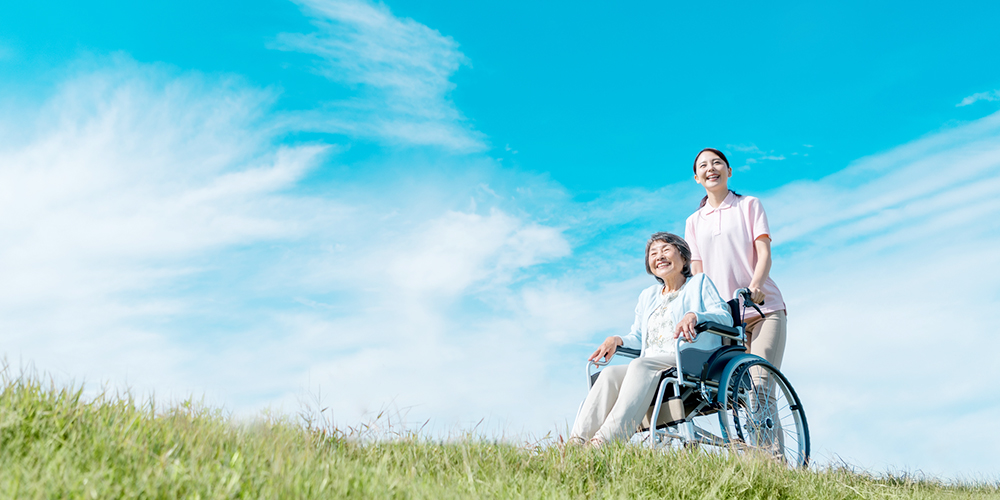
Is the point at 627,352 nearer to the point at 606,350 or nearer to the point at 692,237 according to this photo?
the point at 606,350

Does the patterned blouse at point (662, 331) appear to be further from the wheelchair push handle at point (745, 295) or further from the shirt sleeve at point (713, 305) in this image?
the wheelchair push handle at point (745, 295)

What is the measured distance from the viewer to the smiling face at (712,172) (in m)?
4.72

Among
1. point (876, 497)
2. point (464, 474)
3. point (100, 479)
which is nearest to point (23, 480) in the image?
point (100, 479)

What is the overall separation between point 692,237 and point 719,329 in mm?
1038

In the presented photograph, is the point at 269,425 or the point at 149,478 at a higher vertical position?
the point at 269,425

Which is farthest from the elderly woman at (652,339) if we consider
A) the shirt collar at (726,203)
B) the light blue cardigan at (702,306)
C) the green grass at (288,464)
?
the shirt collar at (726,203)

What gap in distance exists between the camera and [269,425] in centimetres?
291

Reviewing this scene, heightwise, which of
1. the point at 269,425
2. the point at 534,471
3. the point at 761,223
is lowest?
the point at 534,471

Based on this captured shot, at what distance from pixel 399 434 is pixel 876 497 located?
8.93 feet

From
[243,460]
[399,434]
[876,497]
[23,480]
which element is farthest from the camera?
[876,497]

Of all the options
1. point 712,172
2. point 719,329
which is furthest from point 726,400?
point 712,172

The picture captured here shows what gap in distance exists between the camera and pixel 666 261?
14.0ft

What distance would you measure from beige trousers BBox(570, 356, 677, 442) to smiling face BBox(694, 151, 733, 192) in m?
1.42

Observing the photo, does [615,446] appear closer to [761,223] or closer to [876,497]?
[876,497]
